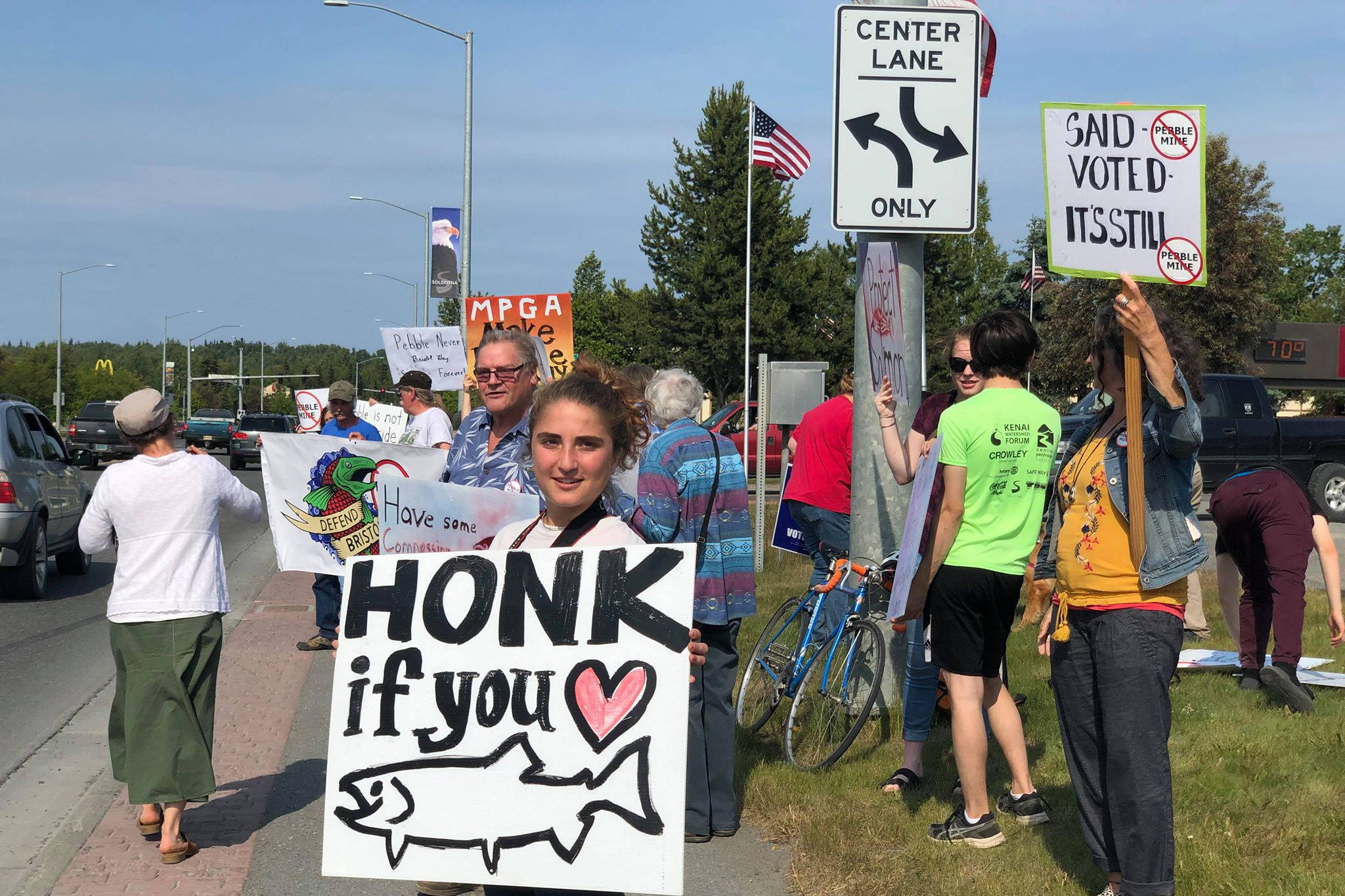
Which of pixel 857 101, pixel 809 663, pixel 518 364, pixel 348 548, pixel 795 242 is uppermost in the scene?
pixel 795 242

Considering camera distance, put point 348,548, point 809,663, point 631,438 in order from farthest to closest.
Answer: point 348,548 < point 809,663 < point 631,438

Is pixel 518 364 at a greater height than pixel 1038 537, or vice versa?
pixel 518 364

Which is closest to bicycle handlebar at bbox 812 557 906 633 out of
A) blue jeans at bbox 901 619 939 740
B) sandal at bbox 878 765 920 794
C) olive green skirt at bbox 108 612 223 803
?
blue jeans at bbox 901 619 939 740

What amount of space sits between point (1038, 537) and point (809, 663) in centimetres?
165

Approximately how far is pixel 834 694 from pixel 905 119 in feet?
9.54

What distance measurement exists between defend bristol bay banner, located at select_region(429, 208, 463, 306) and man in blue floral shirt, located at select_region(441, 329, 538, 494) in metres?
19.7

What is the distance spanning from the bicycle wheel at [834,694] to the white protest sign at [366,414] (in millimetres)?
7229

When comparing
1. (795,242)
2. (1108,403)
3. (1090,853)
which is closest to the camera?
(1108,403)

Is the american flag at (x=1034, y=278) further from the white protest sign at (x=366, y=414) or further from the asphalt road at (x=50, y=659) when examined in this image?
the asphalt road at (x=50, y=659)

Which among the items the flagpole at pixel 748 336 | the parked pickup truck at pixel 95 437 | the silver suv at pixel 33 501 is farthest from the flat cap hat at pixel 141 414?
A: the parked pickup truck at pixel 95 437

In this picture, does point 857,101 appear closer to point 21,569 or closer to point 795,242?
point 21,569

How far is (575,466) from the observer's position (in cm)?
302

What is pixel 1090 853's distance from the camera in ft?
16.1

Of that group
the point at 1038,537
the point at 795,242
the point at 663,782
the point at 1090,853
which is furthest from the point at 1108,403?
the point at 795,242
